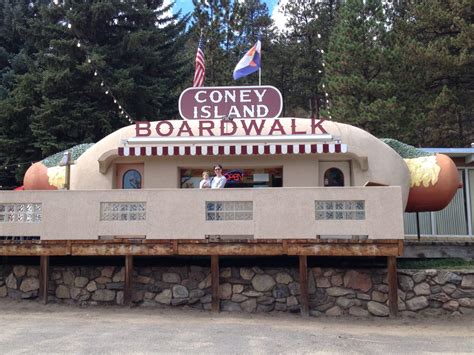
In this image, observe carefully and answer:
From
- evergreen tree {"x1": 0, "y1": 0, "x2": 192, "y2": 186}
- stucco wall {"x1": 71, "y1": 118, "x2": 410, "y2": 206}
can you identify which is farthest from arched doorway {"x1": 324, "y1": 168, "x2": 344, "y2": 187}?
evergreen tree {"x1": 0, "y1": 0, "x2": 192, "y2": 186}

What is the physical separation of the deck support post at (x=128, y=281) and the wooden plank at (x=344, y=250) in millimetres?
3265

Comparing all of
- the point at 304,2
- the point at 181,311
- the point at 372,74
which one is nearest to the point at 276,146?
the point at 181,311

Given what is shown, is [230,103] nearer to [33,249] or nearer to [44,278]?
[33,249]

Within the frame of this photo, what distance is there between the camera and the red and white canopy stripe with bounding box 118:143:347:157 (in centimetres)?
1091

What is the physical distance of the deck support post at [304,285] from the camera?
32.8ft

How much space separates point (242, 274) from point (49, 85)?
15.8m

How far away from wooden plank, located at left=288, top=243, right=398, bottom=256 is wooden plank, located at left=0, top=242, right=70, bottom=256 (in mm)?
4517

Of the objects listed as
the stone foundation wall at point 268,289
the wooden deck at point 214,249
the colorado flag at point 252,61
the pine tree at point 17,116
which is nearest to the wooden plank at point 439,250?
the stone foundation wall at point 268,289

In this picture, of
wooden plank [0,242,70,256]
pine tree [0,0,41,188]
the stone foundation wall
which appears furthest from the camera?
pine tree [0,0,41,188]

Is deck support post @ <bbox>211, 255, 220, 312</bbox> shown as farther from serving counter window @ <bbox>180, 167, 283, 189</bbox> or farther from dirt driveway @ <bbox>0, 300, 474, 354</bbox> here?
serving counter window @ <bbox>180, 167, 283, 189</bbox>

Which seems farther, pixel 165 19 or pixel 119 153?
pixel 165 19

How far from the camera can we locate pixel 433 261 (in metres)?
12.1

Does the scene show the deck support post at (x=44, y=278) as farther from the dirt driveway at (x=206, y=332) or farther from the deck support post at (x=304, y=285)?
the deck support post at (x=304, y=285)

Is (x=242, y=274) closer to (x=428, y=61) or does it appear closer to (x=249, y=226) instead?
(x=249, y=226)
